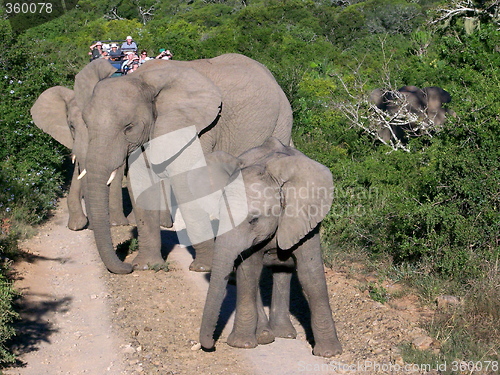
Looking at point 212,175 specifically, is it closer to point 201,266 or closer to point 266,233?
point 266,233

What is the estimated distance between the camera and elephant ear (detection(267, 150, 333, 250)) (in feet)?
16.3

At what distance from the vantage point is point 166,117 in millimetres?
6918

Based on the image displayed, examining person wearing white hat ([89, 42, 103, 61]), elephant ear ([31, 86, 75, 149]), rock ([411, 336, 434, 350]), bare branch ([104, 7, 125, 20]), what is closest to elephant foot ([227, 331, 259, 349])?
rock ([411, 336, 434, 350])

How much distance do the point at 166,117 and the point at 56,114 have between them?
9.01 feet

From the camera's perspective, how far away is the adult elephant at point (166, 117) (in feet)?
21.1

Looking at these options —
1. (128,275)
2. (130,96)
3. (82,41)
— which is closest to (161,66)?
(130,96)

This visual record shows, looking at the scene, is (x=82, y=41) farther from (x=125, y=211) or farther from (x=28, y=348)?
(x=28, y=348)

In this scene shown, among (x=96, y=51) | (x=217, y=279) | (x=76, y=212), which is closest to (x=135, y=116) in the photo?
(x=217, y=279)

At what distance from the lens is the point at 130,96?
657 centimetres

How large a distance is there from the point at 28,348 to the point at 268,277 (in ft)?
8.83

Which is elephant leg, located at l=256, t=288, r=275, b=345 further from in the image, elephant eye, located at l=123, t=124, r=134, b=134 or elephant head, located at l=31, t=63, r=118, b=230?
elephant head, located at l=31, t=63, r=118, b=230

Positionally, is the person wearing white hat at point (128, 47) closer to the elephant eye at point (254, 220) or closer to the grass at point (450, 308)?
the grass at point (450, 308)

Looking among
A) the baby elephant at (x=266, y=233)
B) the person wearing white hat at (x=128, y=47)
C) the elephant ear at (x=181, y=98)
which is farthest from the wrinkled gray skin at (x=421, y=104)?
the baby elephant at (x=266, y=233)

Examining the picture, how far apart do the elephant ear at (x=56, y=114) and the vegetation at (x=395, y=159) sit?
3.01 ft
